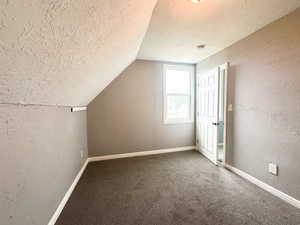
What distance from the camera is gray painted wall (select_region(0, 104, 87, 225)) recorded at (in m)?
0.89

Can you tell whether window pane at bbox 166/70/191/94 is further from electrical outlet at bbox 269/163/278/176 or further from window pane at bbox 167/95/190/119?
electrical outlet at bbox 269/163/278/176

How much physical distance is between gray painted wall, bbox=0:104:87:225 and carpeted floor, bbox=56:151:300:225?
37cm

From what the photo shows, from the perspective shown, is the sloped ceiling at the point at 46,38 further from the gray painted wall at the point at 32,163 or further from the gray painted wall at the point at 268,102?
the gray painted wall at the point at 268,102

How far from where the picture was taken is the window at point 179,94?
3.40m

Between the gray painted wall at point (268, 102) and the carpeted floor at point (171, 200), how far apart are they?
347 millimetres

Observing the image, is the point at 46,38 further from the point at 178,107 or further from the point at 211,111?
the point at 178,107

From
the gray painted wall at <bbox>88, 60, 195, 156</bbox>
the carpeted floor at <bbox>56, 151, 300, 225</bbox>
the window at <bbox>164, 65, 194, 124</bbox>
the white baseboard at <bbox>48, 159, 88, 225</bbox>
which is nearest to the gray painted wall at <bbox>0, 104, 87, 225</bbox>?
the white baseboard at <bbox>48, 159, 88, 225</bbox>

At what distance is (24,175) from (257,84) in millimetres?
2847

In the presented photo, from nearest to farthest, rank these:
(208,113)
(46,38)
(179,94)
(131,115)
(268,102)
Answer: (46,38)
(268,102)
(208,113)
(131,115)
(179,94)

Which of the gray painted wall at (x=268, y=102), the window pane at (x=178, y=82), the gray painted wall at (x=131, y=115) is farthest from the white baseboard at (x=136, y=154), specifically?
the window pane at (x=178, y=82)

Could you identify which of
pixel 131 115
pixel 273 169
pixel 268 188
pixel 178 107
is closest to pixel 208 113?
pixel 178 107

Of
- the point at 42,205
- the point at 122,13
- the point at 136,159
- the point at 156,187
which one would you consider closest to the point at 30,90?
the point at 122,13

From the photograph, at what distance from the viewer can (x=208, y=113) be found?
2.95 meters

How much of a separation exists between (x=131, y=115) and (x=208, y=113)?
170 centimetres
